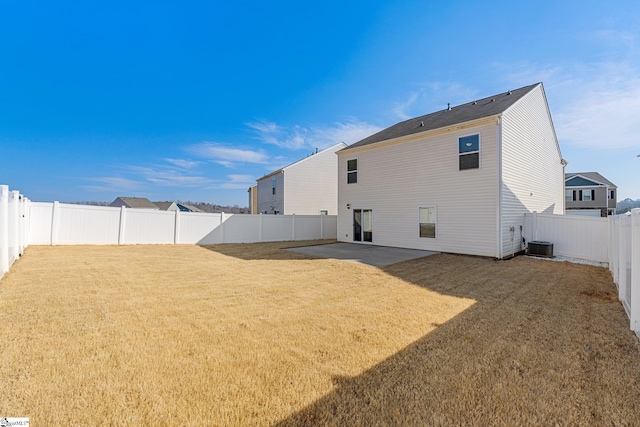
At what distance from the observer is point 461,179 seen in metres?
10.7

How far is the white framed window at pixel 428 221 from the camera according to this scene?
37.6 feet

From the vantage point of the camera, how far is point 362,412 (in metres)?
2.02

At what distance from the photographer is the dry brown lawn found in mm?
2021

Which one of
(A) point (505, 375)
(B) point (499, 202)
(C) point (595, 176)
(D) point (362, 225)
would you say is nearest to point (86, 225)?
(D) point (362, 225)

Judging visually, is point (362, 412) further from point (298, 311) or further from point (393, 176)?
point (393, 176)

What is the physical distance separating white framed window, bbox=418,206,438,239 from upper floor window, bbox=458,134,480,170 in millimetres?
2092

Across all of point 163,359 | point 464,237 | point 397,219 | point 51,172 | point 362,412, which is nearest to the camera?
point 362,412

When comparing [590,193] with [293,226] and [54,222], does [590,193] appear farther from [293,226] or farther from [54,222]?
[54,222]

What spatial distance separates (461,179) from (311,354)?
10.1 metres

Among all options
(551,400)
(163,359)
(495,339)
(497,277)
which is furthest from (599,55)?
(163,359)

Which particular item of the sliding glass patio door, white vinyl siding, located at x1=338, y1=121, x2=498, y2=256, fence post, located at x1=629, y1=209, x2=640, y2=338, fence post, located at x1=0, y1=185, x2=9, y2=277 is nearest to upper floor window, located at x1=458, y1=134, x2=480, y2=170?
white vinyl siding, located at x1=338, y1=121, x2=498, y2=256

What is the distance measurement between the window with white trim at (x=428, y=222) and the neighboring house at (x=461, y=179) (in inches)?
1.7

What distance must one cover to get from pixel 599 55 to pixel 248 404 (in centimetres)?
1357

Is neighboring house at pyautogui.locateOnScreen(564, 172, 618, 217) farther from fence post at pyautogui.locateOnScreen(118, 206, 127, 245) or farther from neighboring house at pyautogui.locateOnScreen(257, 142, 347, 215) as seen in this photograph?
fence post at pyautogui.locateOnScreen(118, 206, 127, 245)
